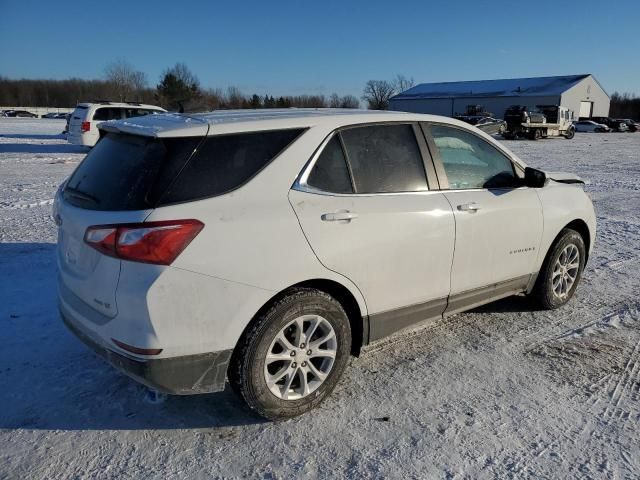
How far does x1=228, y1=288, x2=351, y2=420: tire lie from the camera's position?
9.25 feet

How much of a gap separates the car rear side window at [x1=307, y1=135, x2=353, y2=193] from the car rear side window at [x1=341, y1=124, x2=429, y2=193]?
6 centimetres

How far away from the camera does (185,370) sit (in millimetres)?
2674

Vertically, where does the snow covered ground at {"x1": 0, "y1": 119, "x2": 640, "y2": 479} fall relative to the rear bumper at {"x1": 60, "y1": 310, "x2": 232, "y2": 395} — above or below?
below

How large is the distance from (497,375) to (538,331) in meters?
0.95

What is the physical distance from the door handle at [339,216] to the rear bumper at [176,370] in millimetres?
914

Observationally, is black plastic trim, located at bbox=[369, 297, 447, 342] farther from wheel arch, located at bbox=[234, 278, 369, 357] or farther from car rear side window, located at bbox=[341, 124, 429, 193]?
car rear side window, located at bbox=[341, 124, 429, 193]

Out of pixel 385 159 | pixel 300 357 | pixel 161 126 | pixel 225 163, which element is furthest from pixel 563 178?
Result: pixel 161 126

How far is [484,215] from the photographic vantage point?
3.77 meters

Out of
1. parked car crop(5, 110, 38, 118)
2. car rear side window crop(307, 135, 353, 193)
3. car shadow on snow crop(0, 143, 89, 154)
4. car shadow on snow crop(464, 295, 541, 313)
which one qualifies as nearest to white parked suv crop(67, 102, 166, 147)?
car shadow on snow crop(0, 143, 89, 154)

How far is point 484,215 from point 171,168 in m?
2.27

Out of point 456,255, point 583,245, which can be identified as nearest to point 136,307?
point 456,255

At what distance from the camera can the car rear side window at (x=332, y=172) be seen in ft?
10.0

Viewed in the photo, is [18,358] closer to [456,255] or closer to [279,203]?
[279,203]

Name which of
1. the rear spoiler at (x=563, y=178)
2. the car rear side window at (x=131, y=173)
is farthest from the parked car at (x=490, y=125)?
the car rear side window at (x=131, y=173)
